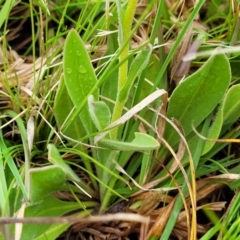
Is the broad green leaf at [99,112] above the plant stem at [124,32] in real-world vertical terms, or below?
below

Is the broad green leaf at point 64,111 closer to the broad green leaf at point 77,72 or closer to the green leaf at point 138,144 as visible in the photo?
the broad green leaf at point 77,72

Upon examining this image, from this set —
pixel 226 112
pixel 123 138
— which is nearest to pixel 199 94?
pixel 226 112

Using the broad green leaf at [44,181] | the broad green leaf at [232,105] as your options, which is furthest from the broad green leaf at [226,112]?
the broad green leaf at [44,181]

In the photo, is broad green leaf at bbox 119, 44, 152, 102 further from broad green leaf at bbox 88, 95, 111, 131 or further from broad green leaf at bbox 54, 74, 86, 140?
broad green leaf at bbox 54, 74, 86, 140

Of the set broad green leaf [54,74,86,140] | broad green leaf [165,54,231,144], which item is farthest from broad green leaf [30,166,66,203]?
broad green leaf [165,54,231,144]

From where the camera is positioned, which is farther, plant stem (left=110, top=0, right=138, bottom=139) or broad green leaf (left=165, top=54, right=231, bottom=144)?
broad green leaf (left=165, top=54, right=231, bottom=144)

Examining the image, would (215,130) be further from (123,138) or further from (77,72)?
(77,72)
